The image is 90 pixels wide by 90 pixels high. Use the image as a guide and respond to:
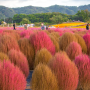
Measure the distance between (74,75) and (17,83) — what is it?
20.1 inches

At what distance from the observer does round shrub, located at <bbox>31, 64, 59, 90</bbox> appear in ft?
3.81

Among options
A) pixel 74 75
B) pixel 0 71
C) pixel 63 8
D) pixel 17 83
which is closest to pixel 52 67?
pixel 74 75

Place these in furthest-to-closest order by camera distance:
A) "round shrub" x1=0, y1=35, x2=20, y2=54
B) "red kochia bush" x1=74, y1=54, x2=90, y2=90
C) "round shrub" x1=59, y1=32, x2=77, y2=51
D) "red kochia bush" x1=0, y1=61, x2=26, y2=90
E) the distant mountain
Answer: the distant mountain < "round shrub" x1=59, y1=32, x2=77, y2=51 < "round shrub" x1=0, y1=35, x2=20, y2=54 < "red kochia bush" x1=74, y1=54, x2=90, y2=90 < "red kochia bush" x1=0, y1=61, x2=26, y2=90

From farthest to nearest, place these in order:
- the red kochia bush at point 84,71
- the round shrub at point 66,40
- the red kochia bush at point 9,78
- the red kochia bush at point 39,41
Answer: the round shrub at point 66,40
the red kochia bush at point 39,41
the red kochia bush at point 84,71
the red kochia bush at point 9,78

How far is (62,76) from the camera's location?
1.24 metres

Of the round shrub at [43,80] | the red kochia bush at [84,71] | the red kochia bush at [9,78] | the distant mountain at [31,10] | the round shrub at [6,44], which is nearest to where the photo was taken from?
the red kochia bush at [9,78]

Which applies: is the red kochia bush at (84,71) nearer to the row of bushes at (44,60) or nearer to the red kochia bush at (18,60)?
the row of bushes at (44,60)

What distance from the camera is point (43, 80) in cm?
116

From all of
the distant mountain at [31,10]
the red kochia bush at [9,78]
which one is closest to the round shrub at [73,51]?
the red kochia bush at [9,78]

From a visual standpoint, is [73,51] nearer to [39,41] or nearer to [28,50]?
[39,41]

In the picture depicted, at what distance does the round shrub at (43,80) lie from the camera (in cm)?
116

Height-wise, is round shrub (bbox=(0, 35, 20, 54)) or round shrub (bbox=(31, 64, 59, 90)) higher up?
round shrub (bbox=(0, 35, 20, 54))

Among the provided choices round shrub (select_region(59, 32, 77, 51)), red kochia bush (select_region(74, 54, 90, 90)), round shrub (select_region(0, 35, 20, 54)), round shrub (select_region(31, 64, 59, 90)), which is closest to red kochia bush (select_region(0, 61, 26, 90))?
round shrub (select_region(31, 64, 59, 90))

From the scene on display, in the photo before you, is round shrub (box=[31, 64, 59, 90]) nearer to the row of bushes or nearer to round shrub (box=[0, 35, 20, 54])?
the row of bushes
